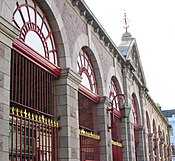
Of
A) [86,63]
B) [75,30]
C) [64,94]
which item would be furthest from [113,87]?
[64,94]

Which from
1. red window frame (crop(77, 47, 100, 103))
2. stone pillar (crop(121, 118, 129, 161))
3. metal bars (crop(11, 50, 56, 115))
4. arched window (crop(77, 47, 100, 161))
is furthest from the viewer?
stone pillar (crop(121, 118, 129, 161))

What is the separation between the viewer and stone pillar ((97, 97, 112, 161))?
13914mm

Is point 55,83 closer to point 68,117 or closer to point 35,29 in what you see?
point 68,117

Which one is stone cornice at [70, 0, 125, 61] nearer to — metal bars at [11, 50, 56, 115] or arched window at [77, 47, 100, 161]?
arched window at [77, 47, 100, 161]

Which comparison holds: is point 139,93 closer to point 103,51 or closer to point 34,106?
point 103,51

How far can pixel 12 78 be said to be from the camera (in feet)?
27.2

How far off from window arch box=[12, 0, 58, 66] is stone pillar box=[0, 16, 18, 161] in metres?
1.19

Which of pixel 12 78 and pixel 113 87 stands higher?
pixel 113 87

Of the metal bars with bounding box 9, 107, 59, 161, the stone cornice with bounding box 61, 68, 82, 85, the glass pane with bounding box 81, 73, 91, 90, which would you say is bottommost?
the metal bars with bounding box 9, 107, 59, 161

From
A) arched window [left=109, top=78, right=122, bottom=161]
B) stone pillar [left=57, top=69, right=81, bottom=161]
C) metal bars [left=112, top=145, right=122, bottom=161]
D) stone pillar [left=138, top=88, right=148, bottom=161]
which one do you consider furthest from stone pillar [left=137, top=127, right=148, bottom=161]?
stone pillar [left=57, top=69, right=81, bottom=161]

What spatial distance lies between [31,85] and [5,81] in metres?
1.84

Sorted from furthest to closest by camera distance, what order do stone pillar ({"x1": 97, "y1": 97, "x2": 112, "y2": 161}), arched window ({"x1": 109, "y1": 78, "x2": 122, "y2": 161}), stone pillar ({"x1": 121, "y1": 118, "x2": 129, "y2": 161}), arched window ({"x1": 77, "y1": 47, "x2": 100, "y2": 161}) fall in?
1. stone pillar ({"x1": 121, "y1": 118, "x2": 129, "y2": 161})
2. arched window ({"x1": 109, "y1": 78, "x2": 122, "y2": 161})
3. stone pillar ({"x1": 97, "y1": 97, "x2": 112, "y2": 161})
4. arched window ({"x1": 77, "y1": 47, "x2": 100, "y2": 161})

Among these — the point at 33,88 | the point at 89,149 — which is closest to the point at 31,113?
the point at 33,88

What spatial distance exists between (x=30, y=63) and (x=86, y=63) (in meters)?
4.63
